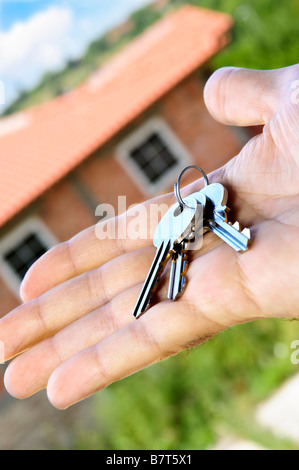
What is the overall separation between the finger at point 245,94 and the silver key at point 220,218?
399 millimetres

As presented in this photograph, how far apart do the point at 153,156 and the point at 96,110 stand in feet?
3.96

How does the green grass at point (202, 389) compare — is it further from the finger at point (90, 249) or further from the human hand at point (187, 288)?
the human hand at point (187, 288)

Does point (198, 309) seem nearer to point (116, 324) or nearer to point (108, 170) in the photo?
point (116, 324)

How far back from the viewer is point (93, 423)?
734 cm

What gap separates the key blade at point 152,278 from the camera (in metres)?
2.00

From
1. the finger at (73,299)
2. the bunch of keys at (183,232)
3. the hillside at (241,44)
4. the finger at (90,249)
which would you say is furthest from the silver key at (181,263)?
the hillside at (241,44)

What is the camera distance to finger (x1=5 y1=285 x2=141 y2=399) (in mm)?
2068

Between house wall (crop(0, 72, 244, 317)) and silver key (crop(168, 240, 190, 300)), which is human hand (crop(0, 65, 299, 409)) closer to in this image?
silver key (crop(168, 240, 190, 300))

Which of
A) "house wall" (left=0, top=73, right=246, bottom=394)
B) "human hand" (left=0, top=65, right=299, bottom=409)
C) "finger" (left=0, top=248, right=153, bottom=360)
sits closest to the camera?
"human hand" (left=0, top=65, right=299, bottom=409)

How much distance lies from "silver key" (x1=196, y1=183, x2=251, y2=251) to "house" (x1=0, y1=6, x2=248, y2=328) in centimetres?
565

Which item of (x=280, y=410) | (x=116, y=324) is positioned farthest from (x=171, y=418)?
(x=116, y=324)

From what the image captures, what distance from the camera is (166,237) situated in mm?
2182

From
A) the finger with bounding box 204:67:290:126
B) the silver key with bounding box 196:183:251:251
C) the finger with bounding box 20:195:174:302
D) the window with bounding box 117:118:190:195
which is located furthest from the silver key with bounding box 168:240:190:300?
the window with bounding box 117:118:190:195

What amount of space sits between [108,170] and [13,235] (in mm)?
1827
